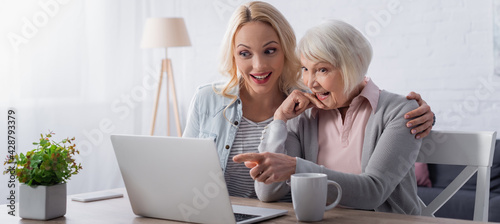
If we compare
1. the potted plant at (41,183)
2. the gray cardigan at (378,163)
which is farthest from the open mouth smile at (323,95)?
the potted plant at (41,183)

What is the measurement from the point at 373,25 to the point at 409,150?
2.43 metres

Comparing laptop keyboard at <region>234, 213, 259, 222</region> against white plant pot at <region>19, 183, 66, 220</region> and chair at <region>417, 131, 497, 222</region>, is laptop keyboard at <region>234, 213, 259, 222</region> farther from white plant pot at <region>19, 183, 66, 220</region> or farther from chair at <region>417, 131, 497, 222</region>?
chair at <region>417, 131, 497, 222</region>

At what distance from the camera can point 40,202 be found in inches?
52.2

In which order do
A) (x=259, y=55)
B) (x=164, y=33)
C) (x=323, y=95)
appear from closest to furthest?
(x=323, y=95) → (x=259, y=55) → (x=164, y=33)

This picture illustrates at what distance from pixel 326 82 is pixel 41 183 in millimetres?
769

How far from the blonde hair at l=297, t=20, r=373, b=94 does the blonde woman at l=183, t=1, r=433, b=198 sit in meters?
0.27

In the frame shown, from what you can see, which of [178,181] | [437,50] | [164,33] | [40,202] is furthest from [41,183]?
[437,50]

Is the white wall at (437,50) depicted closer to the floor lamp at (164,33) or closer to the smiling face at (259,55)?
the floor lamp at (164,33)

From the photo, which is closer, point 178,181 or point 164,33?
point 178,181

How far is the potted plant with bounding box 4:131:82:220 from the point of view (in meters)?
1.33

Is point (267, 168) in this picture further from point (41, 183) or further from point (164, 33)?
point (164, 33)

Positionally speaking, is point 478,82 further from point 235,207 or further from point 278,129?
point 235,207

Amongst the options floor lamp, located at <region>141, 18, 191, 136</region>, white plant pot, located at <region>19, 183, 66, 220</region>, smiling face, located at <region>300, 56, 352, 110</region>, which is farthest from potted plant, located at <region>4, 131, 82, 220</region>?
floor lamp, located at <region>141, 18, 191, 136</region>

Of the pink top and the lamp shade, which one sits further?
the lamp shade
